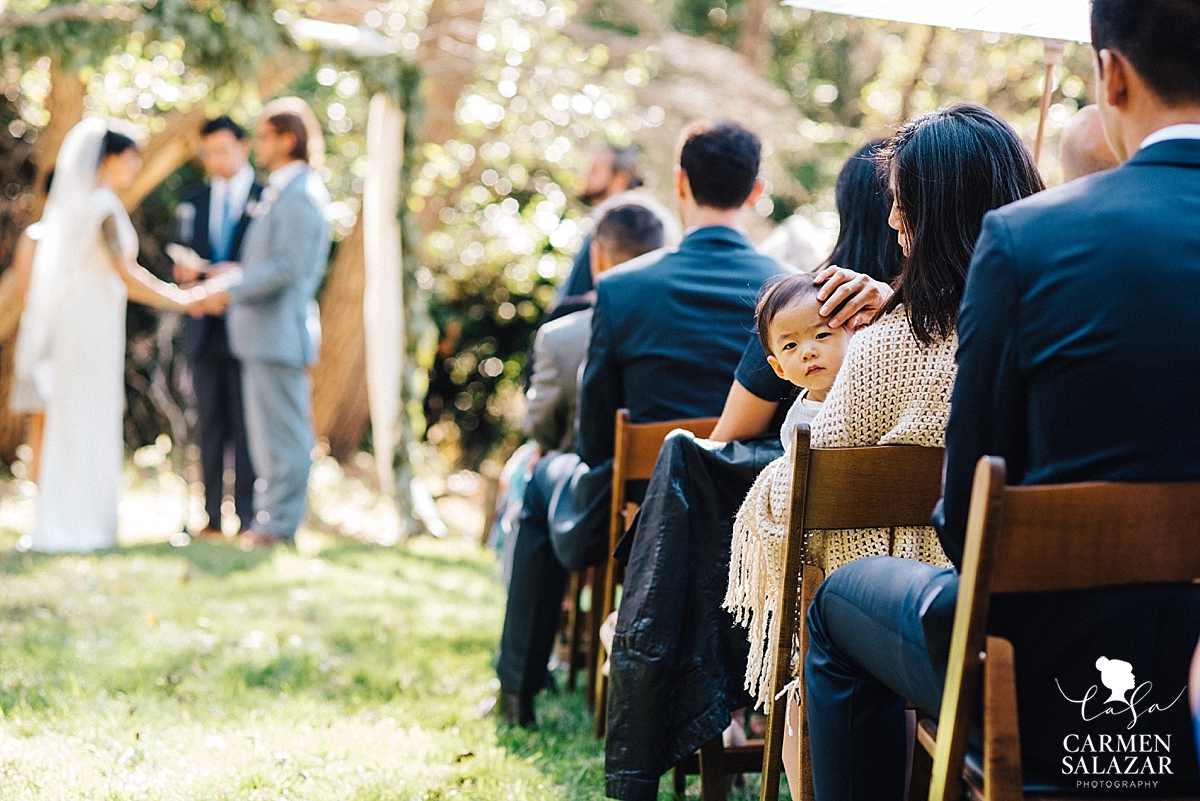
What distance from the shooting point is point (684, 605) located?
297 cm

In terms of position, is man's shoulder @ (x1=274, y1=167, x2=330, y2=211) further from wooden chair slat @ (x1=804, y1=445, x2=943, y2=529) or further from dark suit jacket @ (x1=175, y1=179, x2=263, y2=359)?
wooden chair slat @ (x1=804, y1=445, x2=943, y2=529)

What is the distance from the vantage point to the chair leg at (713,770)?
306 centimetres

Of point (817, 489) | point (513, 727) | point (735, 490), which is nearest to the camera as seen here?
point (817, 489)

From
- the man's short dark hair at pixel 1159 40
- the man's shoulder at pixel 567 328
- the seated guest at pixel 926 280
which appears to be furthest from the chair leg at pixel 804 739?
the man's shoulder at pixel 567 328

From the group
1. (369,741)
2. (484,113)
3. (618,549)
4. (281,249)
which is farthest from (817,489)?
(484,113)

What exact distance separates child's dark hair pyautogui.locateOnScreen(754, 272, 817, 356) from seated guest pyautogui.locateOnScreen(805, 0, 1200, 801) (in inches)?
33.8

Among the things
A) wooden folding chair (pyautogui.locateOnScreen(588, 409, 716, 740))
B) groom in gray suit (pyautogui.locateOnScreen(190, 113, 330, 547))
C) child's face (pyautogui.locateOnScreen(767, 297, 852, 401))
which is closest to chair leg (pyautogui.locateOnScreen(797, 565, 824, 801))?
child's face (pyautogui.locateOnScreen(767, 297, 852, 401))

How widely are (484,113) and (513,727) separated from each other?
802 cm

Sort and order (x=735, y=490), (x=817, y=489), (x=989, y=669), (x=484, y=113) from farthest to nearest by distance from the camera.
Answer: (x=484, y=113)
(x=735, y=490)
(x=817, y=489)
(x=989, y=669)

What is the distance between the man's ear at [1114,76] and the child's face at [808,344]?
2.84 feet

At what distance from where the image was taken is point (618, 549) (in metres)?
3.18

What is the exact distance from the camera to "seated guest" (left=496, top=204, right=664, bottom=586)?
4.28 m

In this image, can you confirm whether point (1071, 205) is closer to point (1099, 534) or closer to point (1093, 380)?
point (1093, 380)

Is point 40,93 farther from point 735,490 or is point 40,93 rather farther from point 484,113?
point 735,490
